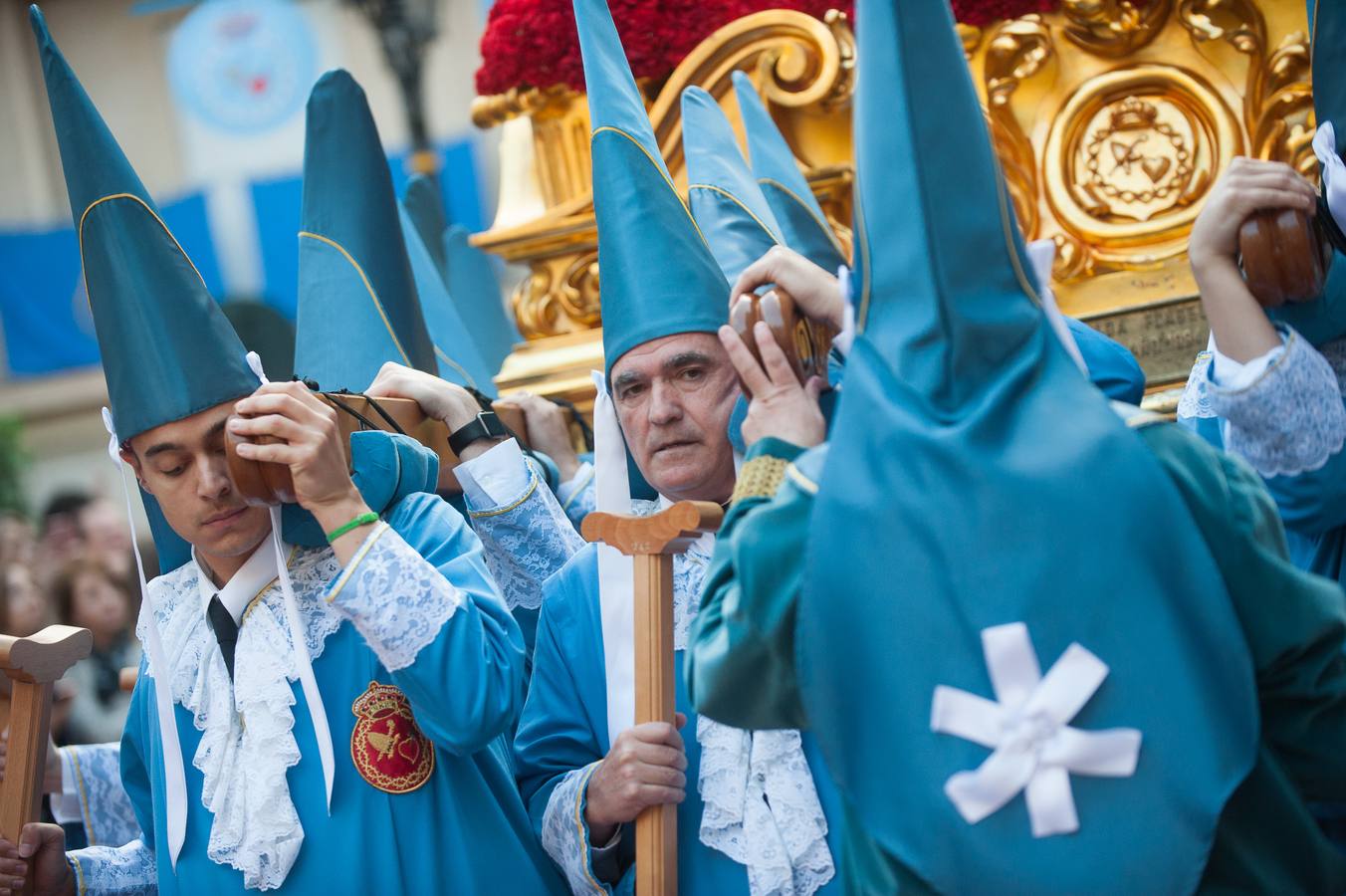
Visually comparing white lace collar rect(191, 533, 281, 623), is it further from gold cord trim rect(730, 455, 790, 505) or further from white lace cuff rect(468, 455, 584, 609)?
gold cord trim rect(730, 455, 790, 505)

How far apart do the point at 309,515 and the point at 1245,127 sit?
2600 mm

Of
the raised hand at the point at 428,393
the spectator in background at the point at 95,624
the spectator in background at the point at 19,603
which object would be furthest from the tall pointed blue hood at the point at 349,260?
the spectator in background at the point at 19,603

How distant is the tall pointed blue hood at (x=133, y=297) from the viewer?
7.95 feet

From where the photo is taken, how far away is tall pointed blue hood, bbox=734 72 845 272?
3.12 meters

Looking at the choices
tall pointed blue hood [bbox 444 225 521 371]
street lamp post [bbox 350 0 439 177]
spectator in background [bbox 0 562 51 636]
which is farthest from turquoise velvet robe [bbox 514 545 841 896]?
street lamp post [bbox 350 0 439 177]

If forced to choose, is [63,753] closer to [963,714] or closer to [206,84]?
[963,714]

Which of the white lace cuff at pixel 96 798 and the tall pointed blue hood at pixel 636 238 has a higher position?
the tall pointed blue hood at pixel 636 238

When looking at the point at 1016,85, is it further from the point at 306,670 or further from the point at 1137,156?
the point at 306,670

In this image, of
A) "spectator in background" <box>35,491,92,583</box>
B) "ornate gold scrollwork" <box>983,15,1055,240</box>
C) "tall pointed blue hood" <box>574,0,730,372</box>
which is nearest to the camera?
"tall pointed blue hood" <box>574,0,730,372</box>

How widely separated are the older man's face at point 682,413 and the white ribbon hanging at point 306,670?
2.08 ft

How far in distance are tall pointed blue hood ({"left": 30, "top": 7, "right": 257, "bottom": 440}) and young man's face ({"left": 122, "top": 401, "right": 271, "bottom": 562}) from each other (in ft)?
0.08

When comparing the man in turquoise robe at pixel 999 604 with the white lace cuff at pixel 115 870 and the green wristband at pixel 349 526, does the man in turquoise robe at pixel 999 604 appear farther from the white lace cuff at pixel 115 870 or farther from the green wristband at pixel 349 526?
the white lace cuff at pixel 115 870

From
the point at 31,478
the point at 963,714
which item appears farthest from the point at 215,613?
the point at 31,478

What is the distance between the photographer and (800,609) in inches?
66.7
